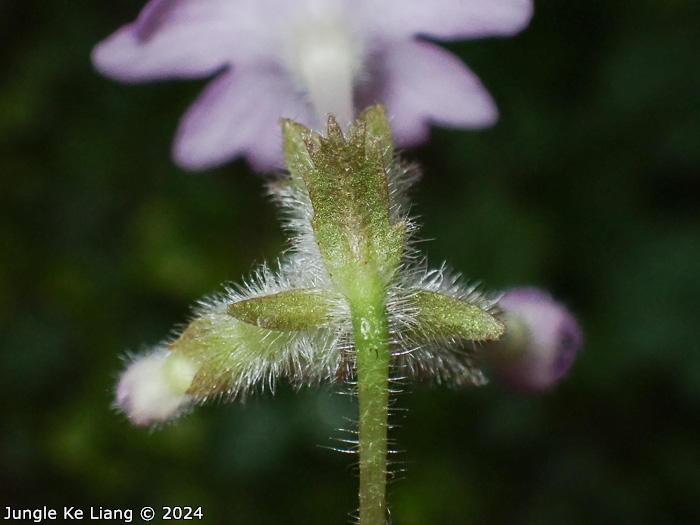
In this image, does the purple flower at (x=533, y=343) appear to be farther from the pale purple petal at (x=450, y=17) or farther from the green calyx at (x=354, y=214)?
the pale purple petal at (x=450, y=17)

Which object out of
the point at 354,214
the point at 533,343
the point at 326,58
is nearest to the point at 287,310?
the point at 354,214

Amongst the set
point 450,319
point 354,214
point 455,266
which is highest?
point 455,266

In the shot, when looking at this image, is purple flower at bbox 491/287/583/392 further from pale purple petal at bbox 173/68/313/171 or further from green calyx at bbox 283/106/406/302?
pale purple petal at bbox 173/68/313/171

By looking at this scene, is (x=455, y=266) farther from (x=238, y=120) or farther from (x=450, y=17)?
(x=450, y=17)

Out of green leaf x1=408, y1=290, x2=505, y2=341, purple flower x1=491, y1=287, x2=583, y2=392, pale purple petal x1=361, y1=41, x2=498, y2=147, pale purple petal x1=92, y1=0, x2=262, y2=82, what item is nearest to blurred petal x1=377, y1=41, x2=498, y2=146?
pale purple petal x1=361, y1=41, x2=498, y2=147

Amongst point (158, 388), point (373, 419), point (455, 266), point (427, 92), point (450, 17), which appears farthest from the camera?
point (455, 266)

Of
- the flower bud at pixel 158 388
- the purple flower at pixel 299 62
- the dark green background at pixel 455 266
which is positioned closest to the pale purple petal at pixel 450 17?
the purple flower at pixel 299 62
